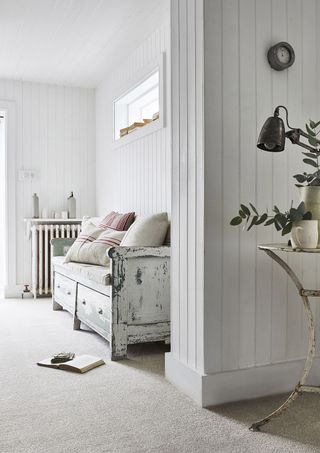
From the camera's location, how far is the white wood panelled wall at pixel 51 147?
5781 millimetres

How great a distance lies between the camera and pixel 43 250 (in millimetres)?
5684

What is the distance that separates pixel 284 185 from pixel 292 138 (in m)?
0.47

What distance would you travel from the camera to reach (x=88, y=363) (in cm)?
295

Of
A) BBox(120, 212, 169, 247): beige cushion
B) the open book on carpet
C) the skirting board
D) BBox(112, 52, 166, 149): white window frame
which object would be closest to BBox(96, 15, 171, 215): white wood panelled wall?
BBox(112, 52, 166, 149): white window frame

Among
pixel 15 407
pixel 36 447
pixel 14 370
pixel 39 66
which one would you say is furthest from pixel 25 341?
pixel 39 66

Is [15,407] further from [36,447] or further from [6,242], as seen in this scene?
[6,242]

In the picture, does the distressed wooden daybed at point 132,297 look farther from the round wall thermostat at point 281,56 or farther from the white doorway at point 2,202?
the white doorway at point 2,202

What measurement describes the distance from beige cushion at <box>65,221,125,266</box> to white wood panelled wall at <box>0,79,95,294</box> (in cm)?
162

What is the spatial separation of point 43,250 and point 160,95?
2477mm

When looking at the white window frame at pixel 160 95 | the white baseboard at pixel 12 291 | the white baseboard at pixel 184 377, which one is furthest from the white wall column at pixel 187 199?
the white baseboard at pixel 12 291

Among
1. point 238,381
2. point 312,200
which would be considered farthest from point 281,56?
point 238,381

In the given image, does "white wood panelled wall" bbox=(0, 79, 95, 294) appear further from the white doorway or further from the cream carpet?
the cream carpet

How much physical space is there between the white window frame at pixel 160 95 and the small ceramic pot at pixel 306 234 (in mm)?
2267

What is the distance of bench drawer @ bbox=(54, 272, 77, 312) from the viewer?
13.5 feet
